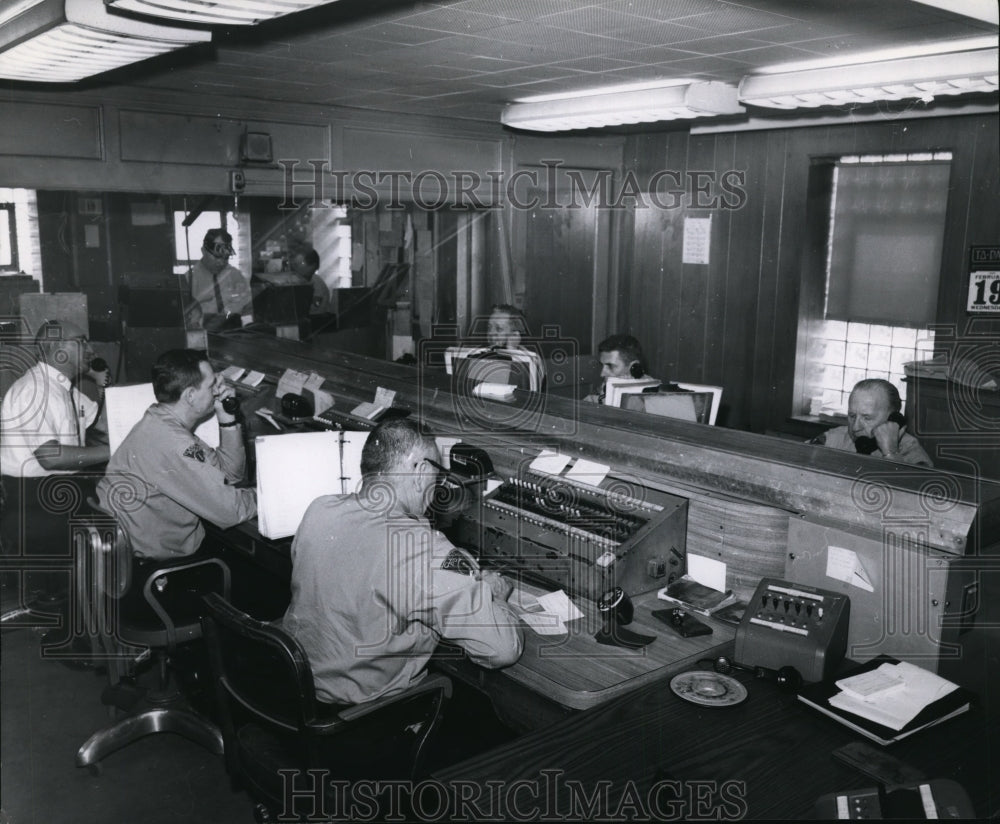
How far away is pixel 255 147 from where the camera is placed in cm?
584

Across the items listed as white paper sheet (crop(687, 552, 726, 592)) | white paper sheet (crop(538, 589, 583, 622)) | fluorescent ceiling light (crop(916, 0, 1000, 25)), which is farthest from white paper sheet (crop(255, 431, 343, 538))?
fluorescent ceiling light (crop(916, 0, 1000, 25))

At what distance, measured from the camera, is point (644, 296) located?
7781mm

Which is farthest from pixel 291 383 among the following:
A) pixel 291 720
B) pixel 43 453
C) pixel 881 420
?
pixel 881 420

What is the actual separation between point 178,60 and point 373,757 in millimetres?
3664

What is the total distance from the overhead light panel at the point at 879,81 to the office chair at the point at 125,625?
11.5 ft

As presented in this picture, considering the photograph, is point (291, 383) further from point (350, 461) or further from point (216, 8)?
point (216, 8)

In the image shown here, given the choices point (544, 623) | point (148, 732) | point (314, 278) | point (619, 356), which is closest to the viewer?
point (544, 623)

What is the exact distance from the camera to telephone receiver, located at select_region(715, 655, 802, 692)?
2246mm

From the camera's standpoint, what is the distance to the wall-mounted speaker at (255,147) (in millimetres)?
5809

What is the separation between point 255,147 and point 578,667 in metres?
4.56

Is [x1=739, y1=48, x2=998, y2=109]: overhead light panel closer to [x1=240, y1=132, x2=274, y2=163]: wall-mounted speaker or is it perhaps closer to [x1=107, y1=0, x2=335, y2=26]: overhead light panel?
[x1=107, y1=0, x2=335, y2=26]: overhead light panel

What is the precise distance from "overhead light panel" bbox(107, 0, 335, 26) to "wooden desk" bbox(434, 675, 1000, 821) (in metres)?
2.02

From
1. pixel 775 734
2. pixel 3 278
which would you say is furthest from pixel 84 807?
pixel 3 278

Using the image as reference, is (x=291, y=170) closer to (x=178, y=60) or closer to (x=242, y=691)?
(x=178, y=60)
